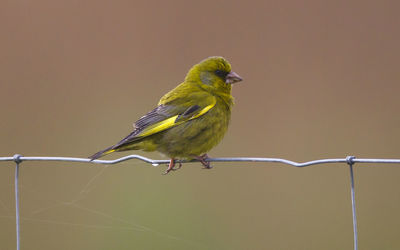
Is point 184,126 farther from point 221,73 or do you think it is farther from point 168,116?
point 221,73

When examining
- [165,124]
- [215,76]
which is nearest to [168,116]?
[165,124]

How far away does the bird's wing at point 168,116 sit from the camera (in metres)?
4.38

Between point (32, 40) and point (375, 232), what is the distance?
15.9ft

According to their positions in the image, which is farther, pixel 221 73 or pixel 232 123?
pixel 232 123

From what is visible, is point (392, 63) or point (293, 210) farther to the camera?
point (392, 63)

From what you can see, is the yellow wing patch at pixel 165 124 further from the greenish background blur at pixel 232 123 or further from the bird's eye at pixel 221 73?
the greenish background blur at pixel 232 123

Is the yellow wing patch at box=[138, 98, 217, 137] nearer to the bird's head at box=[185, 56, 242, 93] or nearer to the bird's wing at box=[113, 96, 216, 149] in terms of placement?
the bird's wing at box=[113, 96, 216, 149]

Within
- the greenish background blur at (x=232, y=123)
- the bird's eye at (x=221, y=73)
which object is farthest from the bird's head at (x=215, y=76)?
the greenish background blur at (x=232, y=123)

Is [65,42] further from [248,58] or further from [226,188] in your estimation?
[226,188]

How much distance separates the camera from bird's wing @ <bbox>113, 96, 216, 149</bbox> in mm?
4379

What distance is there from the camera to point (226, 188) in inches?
261

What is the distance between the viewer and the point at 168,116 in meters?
4.52

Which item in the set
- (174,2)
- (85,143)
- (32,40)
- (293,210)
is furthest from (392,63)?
(32,40)

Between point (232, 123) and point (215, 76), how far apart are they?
256 centimetres
